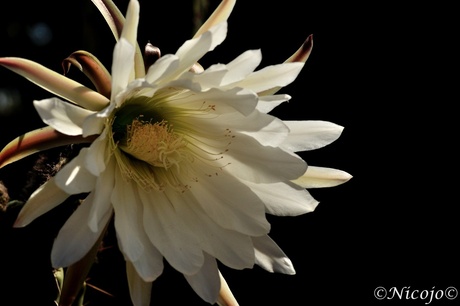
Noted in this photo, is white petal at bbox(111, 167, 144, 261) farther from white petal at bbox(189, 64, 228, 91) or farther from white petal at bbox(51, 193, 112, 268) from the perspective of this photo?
white petal at bbox(189, 64, 228, 91)

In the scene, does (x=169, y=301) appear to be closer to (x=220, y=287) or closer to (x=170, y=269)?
(x=170, y=269)

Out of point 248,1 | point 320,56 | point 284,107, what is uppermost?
point 248,1

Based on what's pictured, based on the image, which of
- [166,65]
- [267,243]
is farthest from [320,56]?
[166,65]

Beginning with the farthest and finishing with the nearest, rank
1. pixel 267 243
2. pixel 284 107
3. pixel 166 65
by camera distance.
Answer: pixel 284 107
pixel 267 243
pixel 166 65

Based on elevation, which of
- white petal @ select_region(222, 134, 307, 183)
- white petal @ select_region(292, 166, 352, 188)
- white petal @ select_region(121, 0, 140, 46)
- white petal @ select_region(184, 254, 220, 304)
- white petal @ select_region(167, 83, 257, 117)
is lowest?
white petal @ select_region(184, 254, 220, 304)

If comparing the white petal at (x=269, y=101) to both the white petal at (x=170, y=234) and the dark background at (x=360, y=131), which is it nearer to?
the white petal at (x=170, y=234)

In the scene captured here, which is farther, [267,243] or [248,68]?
[267,243]

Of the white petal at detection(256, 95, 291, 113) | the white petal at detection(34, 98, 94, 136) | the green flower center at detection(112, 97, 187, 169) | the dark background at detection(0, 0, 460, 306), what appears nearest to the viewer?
the white petal at detection(34, 98, 94, 136)

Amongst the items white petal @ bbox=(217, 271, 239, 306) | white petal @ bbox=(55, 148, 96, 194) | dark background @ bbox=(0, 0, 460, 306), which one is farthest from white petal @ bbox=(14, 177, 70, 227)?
dark background @ bbox=(0, 0, 460, 306)
